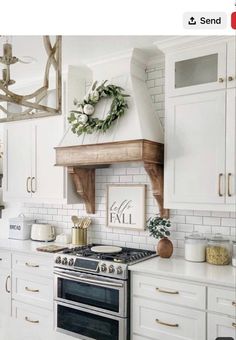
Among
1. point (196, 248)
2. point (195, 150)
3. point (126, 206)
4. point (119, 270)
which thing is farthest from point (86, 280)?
point (195, 150)

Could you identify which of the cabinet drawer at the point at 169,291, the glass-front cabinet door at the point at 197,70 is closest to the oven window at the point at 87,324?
the cabinet drawer at the point at 169,291

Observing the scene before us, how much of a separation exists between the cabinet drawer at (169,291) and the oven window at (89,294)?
0.60ft

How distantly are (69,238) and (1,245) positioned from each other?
0.71 meters

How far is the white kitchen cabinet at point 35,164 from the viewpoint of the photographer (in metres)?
3.39

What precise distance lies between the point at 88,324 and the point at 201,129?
1781 mm

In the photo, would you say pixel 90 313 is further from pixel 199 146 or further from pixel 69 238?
pixel 199 146

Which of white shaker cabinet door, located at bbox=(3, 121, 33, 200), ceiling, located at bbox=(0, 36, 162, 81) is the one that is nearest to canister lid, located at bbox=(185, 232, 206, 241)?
ceiling, located at bbox=(0, 36, 162, 81)

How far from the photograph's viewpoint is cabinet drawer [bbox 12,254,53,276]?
10.3 ft

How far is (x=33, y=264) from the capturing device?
3.23 metres

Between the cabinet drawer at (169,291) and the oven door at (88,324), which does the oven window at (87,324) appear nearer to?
the oven door at (88,324)

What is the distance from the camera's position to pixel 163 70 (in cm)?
309
